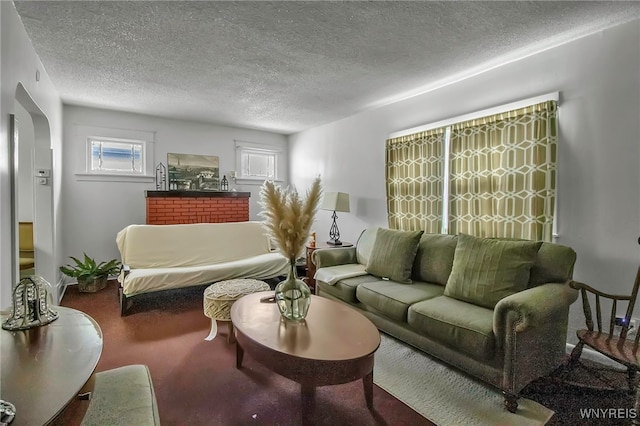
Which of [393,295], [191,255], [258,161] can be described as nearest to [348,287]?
[393,295]

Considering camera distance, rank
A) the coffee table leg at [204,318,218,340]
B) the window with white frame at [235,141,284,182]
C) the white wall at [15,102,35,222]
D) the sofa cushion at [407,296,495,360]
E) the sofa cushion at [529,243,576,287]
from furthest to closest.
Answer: the window with white frame at [235,141,284,182], the white wall at [15,102,35,222], the coffee table leg at [204,318,218,340], the sofa cushion at [529,243,576,287], the sofa cushion at [407,296,495,360]

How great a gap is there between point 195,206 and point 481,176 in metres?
3.95

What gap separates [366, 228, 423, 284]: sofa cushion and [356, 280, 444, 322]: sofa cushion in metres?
0.10

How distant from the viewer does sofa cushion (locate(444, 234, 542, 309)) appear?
2.16 m

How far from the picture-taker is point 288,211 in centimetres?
173

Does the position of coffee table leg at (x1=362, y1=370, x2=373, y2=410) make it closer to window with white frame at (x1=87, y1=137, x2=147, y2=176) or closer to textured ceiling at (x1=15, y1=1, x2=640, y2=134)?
textured ceiling at (x1=15, y1=1, x2=640, y2=134)

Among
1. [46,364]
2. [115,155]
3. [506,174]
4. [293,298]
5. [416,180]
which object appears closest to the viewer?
[46,364]

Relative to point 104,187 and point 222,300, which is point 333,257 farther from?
point 104,187

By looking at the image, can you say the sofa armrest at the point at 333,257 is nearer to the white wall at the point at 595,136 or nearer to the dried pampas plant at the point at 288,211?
the dried pampas plant at the point at 288,211

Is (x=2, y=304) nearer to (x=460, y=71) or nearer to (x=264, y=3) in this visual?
(x=264, y=3)

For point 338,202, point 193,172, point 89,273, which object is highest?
point 193,172

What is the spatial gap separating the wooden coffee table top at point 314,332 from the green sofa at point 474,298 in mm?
597

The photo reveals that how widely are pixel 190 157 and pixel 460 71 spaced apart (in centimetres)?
404

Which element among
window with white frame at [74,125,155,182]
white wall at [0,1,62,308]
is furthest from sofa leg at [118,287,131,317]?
window with white frame at [74,125,155,182]
